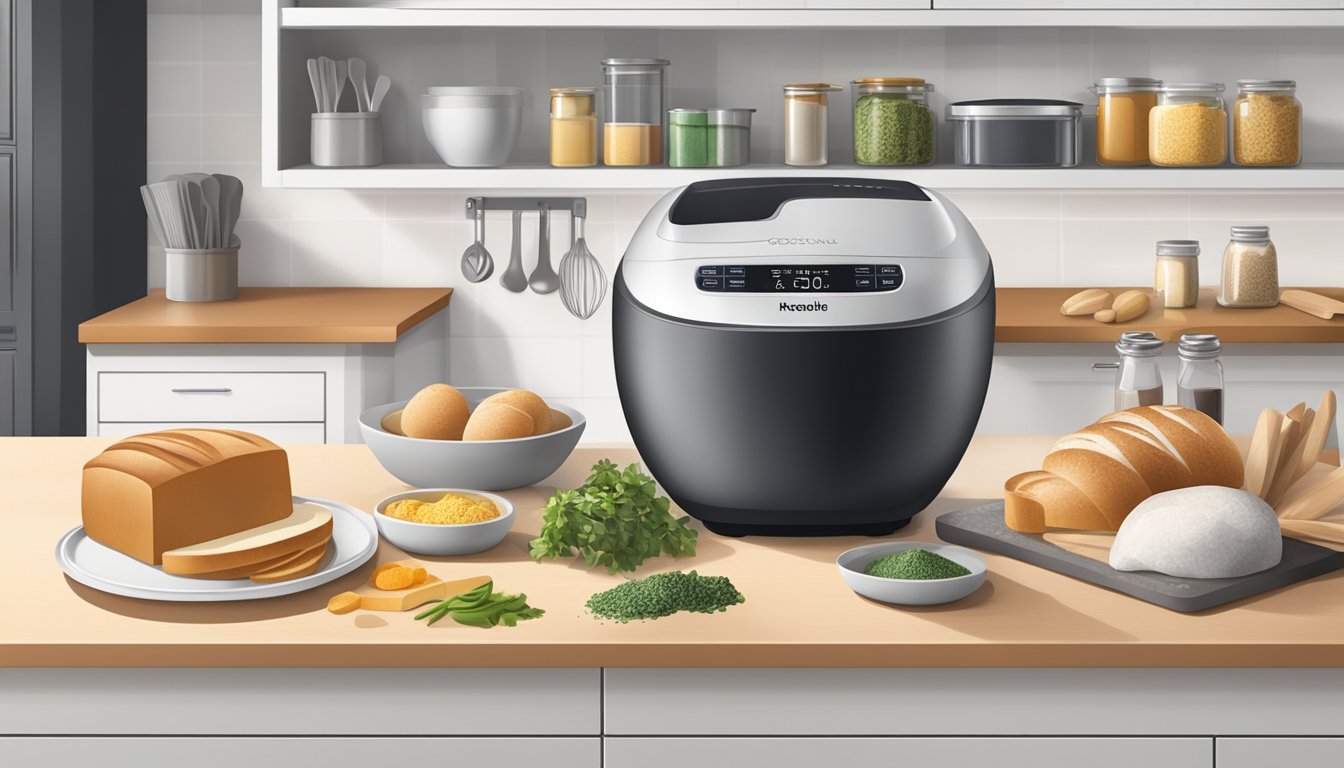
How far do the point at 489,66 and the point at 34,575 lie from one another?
2.40m

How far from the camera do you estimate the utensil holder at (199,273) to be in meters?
3.09

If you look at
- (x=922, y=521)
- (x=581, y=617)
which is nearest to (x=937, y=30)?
(x=922, y=521)

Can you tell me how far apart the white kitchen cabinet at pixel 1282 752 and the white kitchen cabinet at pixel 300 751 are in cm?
47

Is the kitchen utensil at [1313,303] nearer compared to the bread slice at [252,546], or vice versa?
the bread slice at [252,546]

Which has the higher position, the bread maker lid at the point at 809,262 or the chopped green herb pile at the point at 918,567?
the bread maker lid at the point at 809,262

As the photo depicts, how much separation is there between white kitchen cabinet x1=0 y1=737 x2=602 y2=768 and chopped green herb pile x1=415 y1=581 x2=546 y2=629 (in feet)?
0.29

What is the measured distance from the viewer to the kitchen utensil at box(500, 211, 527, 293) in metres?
3.41

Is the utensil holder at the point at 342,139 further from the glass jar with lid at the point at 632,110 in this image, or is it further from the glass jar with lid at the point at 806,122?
the glass jar with lid at the point at 806,122

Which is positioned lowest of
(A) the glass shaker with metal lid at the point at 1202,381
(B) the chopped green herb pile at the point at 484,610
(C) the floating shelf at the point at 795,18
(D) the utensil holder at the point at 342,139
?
(B) the chopped green herb pile at the point at 484,610

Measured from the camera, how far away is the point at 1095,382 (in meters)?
2.88

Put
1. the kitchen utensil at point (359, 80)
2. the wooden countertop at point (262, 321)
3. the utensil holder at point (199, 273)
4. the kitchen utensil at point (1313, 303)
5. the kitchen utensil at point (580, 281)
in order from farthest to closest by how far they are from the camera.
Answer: the kitchen utensil at point (580, 281), the kitchen utensil at point (359, 80), the utensil holder at point (199, 273), the kitchen utensil at point (1313, 303), the wooden countertop at point (262, 321)

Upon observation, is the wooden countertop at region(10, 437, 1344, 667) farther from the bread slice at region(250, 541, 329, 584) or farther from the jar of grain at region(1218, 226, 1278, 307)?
the jar of grain at region(1218, 226, 1278, 307)

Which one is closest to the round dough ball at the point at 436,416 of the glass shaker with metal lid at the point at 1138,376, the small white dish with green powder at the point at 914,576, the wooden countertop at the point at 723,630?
the wooden countertop at the point at 723,630

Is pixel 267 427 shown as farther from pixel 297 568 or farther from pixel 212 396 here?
pixel 297 568
